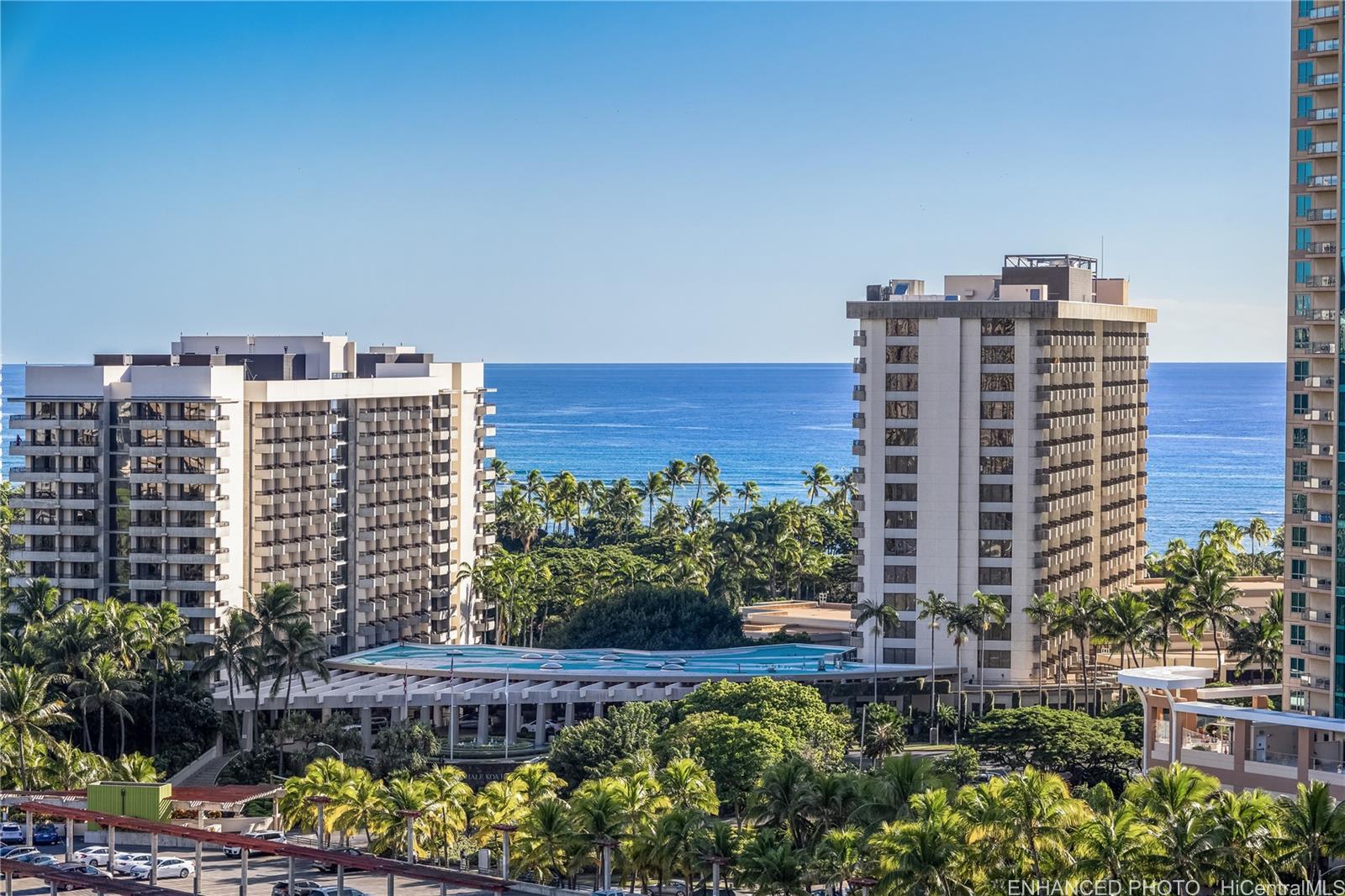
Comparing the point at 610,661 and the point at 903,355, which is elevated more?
the point at 903,355

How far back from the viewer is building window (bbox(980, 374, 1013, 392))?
108 metres

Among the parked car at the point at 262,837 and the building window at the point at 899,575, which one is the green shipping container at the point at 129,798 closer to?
the parked car at the point at 262,837

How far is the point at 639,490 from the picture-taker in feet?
619

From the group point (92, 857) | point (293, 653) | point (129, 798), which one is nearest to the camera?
point (92, 857)

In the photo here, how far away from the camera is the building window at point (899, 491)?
108688 millimetres

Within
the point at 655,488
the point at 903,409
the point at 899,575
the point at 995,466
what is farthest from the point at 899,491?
the point at 655,488

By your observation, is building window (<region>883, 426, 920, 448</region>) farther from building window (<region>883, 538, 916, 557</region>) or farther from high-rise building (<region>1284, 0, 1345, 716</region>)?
high-rise building (<region>1284, 0, 1345, 716</region>)

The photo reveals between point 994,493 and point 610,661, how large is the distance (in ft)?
76.7

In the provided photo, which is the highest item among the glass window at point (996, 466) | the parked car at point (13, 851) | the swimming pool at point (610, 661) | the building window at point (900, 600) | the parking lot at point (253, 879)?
the glass window at point (996, 466)

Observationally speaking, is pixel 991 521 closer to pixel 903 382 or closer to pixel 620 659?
pixel 903 382

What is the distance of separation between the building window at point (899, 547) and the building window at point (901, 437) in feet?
17.3

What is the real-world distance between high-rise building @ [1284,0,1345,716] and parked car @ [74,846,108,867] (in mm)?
47610

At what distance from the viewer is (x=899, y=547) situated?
109 meters

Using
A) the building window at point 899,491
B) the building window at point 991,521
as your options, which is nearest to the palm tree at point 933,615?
the building window at point 991,521
